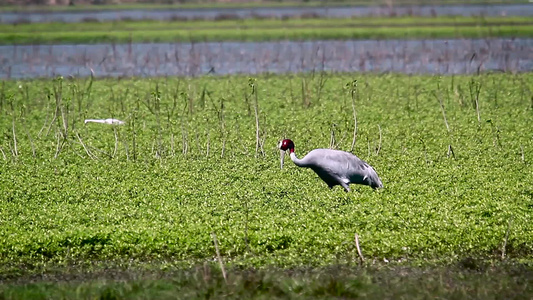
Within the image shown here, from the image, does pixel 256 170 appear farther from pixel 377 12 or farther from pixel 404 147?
pixel 377 12

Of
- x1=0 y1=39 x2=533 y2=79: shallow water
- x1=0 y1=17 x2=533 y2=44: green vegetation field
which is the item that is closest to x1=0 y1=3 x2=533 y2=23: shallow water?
x1=0 y1=17 x2=533 y2=44: green vegetation field

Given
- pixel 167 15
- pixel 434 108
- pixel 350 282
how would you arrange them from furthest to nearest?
1. pixel 167 15
2. pixel 434 108
3. pixel 350 282

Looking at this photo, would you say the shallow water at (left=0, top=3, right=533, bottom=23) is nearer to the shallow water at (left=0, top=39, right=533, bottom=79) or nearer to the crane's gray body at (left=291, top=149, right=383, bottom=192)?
the shallow water at (left=0, top=39, right=533, bottom=79)

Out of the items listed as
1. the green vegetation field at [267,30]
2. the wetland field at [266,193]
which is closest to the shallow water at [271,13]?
the green vegetation field at [267,30]

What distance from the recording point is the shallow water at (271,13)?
90.1ft

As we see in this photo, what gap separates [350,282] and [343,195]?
168cm

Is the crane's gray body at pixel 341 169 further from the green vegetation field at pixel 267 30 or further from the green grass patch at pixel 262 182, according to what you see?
the green vegetation field at pixel 267 30

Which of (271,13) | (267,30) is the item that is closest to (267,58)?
(267,30)

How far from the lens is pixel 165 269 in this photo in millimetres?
6238

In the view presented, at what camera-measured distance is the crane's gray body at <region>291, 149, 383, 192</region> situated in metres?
7.64

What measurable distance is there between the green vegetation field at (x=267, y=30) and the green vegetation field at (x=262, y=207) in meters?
10.6

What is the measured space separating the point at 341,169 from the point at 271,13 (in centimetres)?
2205

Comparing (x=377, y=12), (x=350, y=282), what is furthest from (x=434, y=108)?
(x=377, y=12)

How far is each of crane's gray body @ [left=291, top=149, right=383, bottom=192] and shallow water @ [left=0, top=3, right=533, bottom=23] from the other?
764 inches
